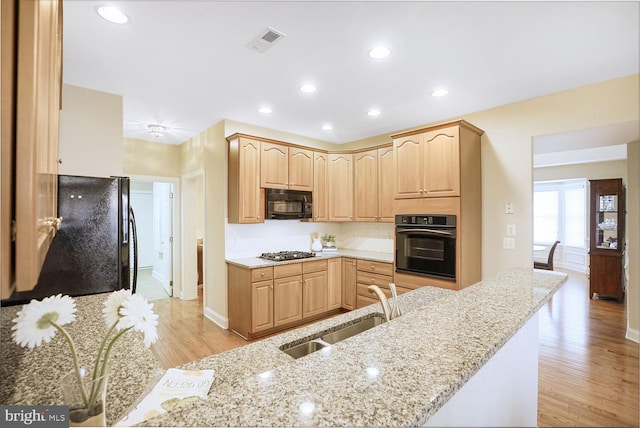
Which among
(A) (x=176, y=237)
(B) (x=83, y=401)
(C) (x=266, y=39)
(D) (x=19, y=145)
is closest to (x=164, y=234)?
(A) (x=176, y=237)

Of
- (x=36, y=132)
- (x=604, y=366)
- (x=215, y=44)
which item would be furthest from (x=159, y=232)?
(x=604, y=366)

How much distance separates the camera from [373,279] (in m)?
3.83

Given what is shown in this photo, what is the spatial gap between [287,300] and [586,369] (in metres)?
2.96

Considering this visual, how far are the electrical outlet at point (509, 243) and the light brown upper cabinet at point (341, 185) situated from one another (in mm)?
1983

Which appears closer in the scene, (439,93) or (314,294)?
(439,93)

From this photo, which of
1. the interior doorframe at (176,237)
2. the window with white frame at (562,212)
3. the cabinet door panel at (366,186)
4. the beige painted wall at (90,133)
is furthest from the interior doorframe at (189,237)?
the window with white frame at (562,212)

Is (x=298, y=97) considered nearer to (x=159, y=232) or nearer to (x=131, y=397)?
(x=131, y=397)

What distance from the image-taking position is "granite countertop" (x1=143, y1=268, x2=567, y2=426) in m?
0.53

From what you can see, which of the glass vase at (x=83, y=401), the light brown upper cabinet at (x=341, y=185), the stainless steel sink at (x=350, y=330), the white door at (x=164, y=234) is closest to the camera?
the glass vase at (x=83, y=401)

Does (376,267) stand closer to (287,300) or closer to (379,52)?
(287,300)

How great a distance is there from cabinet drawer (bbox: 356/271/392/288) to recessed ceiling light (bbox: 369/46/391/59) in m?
2.49

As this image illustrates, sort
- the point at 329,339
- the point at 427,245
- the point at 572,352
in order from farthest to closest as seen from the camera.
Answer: the point at 427,245, the point at 572,352, the point at 329,339

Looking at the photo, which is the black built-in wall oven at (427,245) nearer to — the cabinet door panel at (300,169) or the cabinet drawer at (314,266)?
the cabinet drawer at (314,266)

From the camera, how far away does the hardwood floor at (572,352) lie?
6.97 feet
